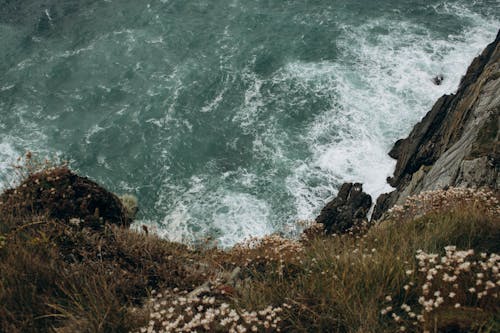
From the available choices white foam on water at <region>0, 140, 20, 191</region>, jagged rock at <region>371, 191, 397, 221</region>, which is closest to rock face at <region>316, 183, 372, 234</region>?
jagged rock at <region>371, 191, 397, 221</region>

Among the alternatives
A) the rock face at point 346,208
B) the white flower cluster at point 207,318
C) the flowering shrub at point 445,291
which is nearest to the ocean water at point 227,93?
the rock face at point 346,208

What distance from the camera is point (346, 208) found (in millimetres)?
27109

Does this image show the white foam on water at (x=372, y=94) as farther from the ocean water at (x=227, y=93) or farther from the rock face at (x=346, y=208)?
the rock face at (x=346, y=208)

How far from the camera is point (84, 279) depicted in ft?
23.7

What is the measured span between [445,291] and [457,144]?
53.1 ft

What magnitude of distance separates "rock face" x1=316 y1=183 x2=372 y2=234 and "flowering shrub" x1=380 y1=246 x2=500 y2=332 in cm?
1862

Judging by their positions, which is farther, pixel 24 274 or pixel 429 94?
pixel 429 94

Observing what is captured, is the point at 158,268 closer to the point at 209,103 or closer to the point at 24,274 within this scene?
the point at 24,274

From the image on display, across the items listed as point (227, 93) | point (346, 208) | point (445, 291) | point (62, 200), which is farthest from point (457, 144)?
point (227, 93)

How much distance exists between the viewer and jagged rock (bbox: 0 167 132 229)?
31.8ft

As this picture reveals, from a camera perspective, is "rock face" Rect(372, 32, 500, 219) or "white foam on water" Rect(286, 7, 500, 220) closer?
"rock face" Rect(372, 32, 500, 219)

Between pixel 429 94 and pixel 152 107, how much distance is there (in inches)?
764

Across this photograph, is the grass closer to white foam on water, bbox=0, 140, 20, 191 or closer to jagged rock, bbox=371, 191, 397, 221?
jagged rock, bbox=371, 191, 397, 221

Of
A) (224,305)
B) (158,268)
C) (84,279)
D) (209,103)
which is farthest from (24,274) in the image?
(209,103)
